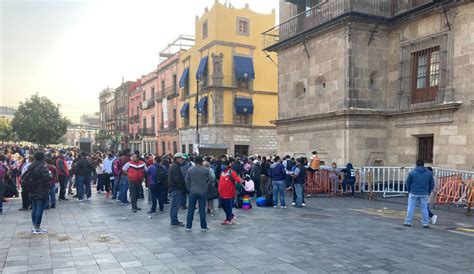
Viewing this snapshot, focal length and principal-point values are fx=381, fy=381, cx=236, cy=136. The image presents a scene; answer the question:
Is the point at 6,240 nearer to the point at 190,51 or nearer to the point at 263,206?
the point at 263,206

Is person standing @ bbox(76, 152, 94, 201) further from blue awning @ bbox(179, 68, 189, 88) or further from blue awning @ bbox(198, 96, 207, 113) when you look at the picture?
blue awning @ bbox(179, 68, 189, 88)

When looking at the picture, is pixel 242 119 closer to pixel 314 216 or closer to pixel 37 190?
pixel 314 216

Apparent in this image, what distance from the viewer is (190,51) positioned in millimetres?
36156

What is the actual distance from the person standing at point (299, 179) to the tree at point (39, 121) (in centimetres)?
4290

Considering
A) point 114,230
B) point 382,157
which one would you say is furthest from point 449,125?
point 114,230

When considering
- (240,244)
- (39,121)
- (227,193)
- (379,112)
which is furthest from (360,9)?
(39,121)

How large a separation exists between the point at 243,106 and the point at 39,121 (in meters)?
28.5

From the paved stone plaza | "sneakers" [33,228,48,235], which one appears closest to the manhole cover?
the paved stone plaza

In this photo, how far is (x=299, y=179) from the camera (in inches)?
477

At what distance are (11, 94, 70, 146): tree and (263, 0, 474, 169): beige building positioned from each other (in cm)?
3884

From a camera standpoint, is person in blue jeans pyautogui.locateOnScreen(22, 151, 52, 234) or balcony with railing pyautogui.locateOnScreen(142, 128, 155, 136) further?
balcony with railing pyautogui.locateOnScreen(142, 128, 155, 136)

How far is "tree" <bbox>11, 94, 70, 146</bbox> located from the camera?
46.5 metres

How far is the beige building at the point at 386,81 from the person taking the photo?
13.5m

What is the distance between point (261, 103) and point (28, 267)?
93.6 ft
